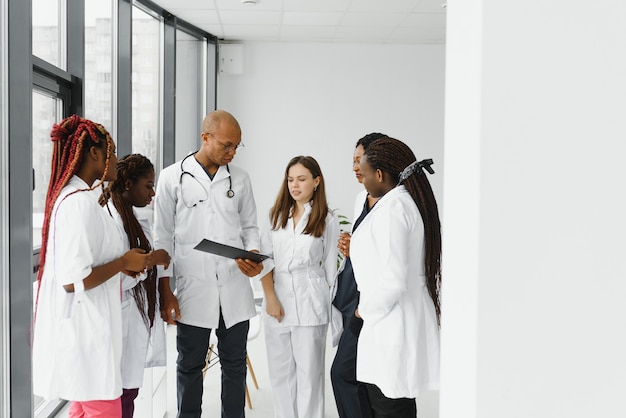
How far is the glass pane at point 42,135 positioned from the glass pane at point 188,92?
2.31m

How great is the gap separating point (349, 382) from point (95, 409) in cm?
94

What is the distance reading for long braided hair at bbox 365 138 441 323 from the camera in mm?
1777

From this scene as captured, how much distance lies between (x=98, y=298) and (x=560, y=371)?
1367 mm

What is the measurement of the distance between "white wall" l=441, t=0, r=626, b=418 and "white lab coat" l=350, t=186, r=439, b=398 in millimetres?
1146

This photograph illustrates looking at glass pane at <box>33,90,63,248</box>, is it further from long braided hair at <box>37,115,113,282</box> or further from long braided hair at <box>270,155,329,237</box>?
long braided hair at <box>270,155,329,237</box>

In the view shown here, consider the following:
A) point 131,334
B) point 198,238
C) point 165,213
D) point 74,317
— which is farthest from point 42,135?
point 74,317

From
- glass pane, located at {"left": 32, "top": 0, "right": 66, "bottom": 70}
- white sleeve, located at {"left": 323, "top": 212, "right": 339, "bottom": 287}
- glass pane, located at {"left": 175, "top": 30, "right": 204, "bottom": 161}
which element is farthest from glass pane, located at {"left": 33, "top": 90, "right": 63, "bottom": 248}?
glass pane, located at {"left": 175, "top": 30, "right": 204, "bottom": 161}

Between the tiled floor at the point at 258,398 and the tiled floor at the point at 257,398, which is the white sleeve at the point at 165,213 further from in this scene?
the tiled floor at the point at 258,398

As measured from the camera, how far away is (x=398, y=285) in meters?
1.66

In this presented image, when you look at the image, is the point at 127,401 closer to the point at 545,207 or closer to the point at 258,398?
the point at 258,398

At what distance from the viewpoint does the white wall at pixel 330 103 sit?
17.6 feet

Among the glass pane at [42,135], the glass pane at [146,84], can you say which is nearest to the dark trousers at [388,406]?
the glass pane at [42,135]

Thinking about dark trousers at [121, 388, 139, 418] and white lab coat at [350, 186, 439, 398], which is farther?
dark trousers at [121, 388, 139, 418]

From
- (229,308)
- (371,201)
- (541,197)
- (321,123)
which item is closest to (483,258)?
(541,197)
